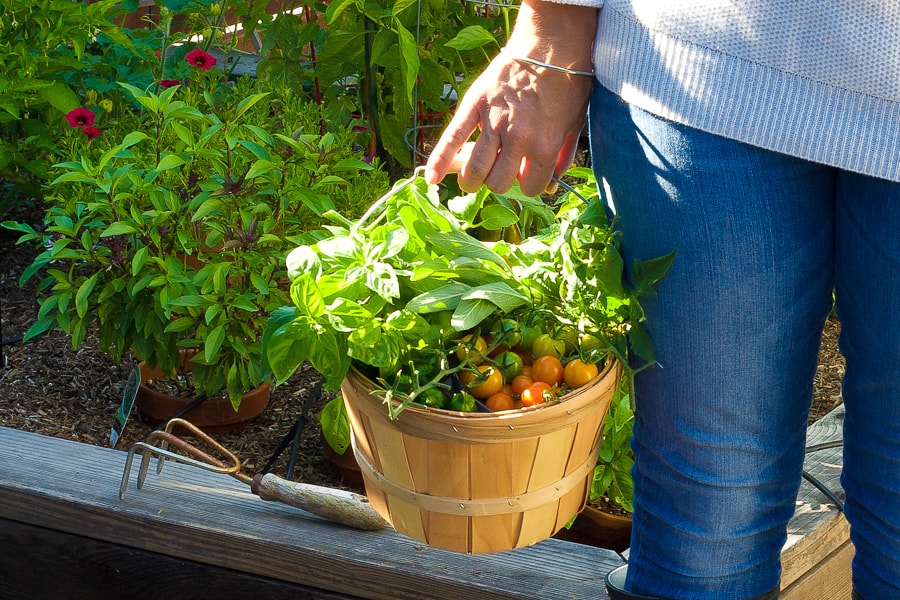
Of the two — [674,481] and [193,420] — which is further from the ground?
[674,481]

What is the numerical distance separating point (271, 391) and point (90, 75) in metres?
1.10

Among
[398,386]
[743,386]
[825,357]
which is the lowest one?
[825,357]

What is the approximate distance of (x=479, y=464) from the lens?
1215 mm

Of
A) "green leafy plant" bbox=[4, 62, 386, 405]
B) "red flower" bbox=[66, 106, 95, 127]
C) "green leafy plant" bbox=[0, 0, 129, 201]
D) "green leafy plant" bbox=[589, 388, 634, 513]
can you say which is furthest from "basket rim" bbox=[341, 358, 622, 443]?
"green leafy plant" bbox=[0, 0, 129, 201]

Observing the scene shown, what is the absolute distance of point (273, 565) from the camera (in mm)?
1754

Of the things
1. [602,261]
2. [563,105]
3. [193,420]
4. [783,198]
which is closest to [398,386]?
[602,261]

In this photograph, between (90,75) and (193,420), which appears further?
(90,75)

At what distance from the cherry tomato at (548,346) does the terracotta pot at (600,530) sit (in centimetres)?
85

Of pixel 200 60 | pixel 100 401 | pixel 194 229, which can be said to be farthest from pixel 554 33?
pixel 100 401

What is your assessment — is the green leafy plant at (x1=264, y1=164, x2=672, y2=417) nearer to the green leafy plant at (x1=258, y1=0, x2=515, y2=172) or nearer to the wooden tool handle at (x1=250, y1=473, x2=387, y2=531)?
the wooden tool handle at (x1=250, y1=473, x2=387, y2=531)

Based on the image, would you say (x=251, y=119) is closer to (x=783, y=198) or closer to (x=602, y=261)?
(x=602, y=261)

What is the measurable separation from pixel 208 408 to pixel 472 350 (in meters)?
1.22

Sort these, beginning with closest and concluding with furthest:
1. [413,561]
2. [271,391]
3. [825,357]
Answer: [413,561] → [271,391] → [825,357]

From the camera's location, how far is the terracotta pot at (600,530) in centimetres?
208
